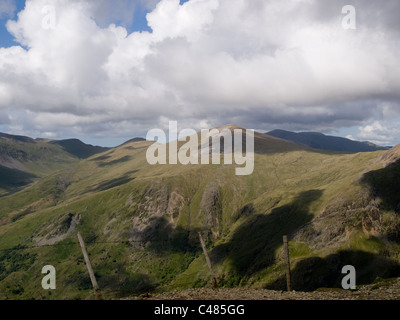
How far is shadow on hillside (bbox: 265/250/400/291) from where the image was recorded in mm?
150375

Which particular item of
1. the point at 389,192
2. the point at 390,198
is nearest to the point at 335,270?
the point at 390,198

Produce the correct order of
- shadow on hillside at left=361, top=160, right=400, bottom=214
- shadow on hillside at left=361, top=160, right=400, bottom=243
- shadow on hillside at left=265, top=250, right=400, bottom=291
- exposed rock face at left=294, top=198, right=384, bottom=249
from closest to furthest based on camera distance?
→ 1. shadow on hillside at left=265, top=250, right=400, bottom=291
2. shadow on hillside at left=361, top=160, right=400, bottom=243
3. exposed rock face at left=294, top=198, right=384, bottom=249
4. shadow on hillside at left=361, top=160, right=400, bottom=214

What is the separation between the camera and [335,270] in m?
163

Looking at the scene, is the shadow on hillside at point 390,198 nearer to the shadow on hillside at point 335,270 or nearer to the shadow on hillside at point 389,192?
the shadow on hillside at point 389,192

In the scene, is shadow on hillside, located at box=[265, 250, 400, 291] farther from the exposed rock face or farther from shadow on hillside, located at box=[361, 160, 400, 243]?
shadow on hillside, located at box=[361, 160, 400, 243]

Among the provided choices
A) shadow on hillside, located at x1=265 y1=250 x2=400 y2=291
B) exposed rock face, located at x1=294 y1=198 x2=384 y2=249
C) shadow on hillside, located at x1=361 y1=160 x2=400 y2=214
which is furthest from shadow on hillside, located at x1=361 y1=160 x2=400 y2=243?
shadow on hillside, located at x1=265 y1=250 x2=400 y2=291

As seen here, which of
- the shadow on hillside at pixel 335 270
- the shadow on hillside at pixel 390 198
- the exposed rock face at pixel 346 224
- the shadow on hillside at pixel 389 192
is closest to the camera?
the shadow on hillside at pixel 335 270

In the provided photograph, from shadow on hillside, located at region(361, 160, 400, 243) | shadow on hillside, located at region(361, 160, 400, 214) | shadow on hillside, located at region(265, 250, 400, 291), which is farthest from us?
shadow on hillside, located at region(361, 160, 400, 214)

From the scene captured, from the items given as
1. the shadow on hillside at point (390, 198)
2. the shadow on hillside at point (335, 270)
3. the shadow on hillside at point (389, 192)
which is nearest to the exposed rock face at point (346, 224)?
the shadow on hillside at point (390, 198)

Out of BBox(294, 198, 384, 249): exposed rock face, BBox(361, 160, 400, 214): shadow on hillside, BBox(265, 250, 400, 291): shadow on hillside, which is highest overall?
BBox(361, 160, 400, 214): shadow on hillside

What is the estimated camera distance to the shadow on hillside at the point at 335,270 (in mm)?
150375
